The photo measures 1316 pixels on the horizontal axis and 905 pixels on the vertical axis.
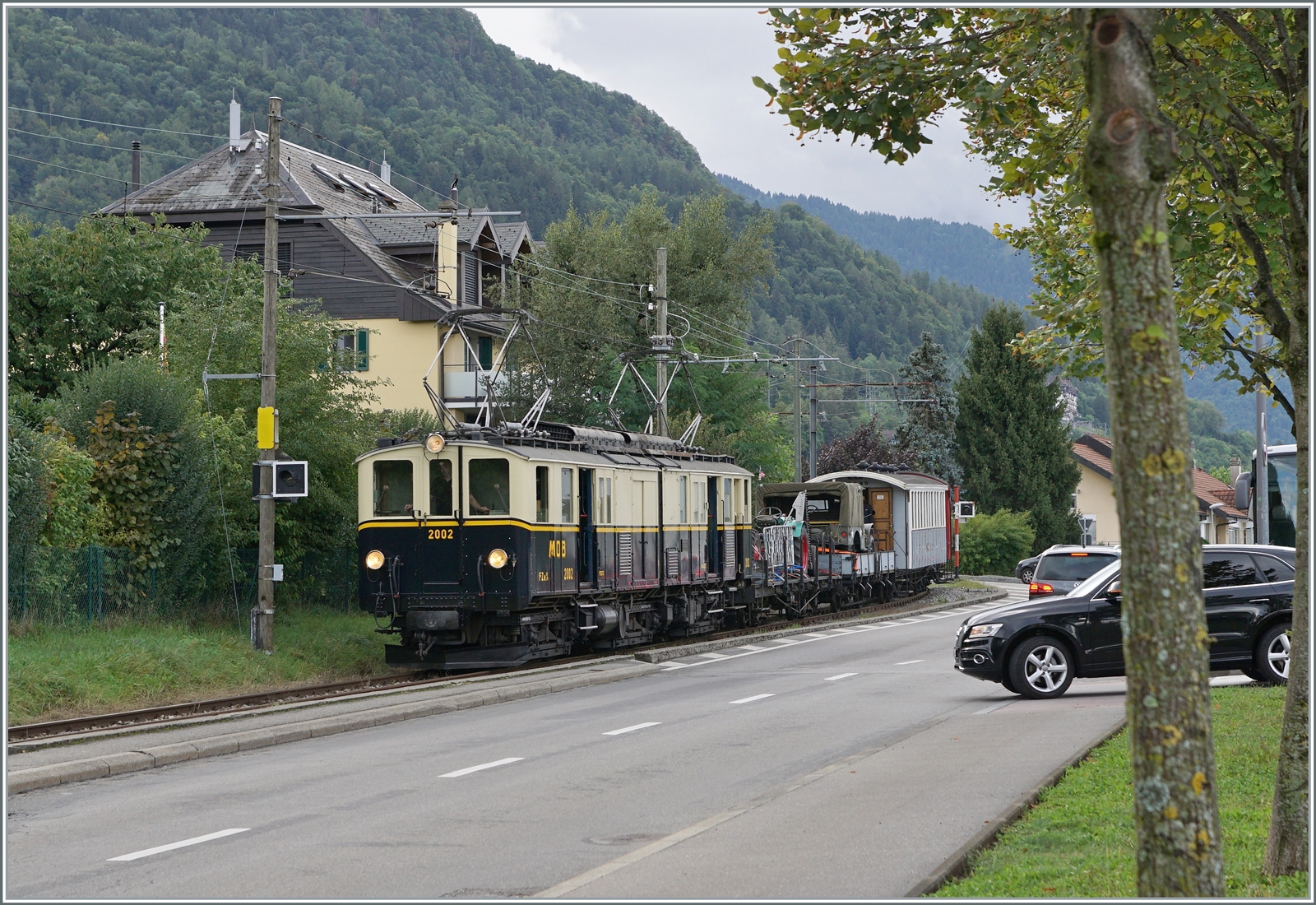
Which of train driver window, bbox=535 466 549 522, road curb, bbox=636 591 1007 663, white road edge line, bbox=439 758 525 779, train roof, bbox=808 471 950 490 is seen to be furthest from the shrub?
white road edge line, bbox=439 758 525 779

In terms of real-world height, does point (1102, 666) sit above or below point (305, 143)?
below

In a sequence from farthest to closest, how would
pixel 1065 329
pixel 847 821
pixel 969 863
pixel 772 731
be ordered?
1. pixel 772 731
2. pixel 1065 329
3. pixel 847 821
4. pixel 969 863

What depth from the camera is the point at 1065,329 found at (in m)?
13.3

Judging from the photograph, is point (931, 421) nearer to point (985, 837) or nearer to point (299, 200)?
point (299, 200)

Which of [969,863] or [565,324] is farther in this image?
[565,324]

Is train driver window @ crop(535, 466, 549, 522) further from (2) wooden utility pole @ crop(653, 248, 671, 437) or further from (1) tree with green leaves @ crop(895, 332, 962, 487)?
(1) tree with green leaves @ crop(895, 332, 962, 487)

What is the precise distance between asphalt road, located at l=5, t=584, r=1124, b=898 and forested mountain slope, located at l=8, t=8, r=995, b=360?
4930 centimetres

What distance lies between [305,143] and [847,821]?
7679 cm

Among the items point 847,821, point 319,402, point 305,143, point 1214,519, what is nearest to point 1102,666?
point 847,821

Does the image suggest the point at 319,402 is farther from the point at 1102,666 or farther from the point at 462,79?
the point at 462,79

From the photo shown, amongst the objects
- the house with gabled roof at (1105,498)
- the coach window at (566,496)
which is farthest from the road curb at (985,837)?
the house with gabled roof at (1105,498)

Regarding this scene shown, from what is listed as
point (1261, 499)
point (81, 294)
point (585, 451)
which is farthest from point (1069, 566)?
point (81, 294)

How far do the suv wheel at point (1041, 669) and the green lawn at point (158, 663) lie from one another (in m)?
10.0

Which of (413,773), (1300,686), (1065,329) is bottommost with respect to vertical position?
(413,773)
